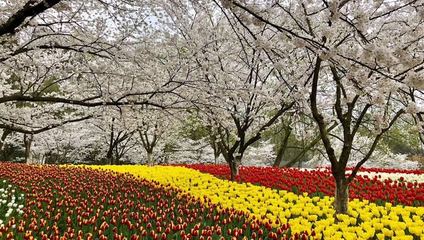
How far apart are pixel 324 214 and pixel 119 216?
3.02 metres

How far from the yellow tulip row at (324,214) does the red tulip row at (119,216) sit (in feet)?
1.28

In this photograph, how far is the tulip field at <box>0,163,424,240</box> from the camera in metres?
5.23

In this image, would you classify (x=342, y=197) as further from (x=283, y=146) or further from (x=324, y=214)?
(x=283, y=146)

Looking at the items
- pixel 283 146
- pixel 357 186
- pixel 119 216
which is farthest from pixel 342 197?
pixel 283 146

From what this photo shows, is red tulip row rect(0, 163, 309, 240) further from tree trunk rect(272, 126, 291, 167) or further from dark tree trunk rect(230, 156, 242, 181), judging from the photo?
tree trunk rect(272, 126, 291, 167)

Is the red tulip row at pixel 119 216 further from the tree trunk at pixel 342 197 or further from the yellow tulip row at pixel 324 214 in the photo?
the tree trunk at pixel 342 197

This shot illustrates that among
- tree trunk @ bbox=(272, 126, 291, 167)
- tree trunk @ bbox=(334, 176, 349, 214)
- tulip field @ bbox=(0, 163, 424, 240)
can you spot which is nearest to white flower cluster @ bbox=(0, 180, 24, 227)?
tulip field @ bbox=(0, 163, 424, 240)

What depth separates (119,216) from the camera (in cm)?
629

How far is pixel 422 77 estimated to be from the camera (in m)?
2.65

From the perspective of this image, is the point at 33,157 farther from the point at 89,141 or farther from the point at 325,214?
the point at 325,214

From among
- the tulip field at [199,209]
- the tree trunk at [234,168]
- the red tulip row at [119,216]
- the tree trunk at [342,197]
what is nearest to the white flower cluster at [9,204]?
the tulip field at [199,209]

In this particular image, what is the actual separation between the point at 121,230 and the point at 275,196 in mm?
3315

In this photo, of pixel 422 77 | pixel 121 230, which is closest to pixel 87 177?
pixel 121 230

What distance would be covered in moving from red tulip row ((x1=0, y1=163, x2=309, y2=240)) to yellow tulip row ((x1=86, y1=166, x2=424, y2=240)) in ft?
1.28
